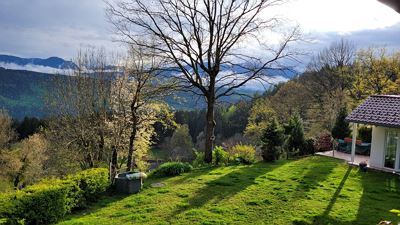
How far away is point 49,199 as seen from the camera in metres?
10.4

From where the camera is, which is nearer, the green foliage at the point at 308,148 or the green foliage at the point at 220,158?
the green foliage at the point at 220,158

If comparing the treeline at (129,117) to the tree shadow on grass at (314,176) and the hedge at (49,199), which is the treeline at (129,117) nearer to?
the tree shadow on grass at (314,176)

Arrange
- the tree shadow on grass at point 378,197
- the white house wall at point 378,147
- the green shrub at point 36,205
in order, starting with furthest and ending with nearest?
the white house wall at point 378,147, the tree shadow on grass at point 378,197, the green shrub at point 36,205

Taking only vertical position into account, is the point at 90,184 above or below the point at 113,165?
above

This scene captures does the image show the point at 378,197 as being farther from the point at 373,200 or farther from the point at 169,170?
the point at 169,170

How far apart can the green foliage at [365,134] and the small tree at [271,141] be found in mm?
8093

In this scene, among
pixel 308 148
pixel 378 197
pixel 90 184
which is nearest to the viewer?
pixel 90 184

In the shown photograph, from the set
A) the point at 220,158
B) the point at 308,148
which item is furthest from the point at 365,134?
the point at 220,158

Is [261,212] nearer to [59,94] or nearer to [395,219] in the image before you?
[395,219]

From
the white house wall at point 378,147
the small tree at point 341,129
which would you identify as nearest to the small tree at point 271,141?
the white house wall at point 378,147

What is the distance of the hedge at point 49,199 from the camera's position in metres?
9.36

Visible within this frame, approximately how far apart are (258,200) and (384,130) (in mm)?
9846

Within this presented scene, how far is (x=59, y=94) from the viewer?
21953mm

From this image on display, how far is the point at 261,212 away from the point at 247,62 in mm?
10708
